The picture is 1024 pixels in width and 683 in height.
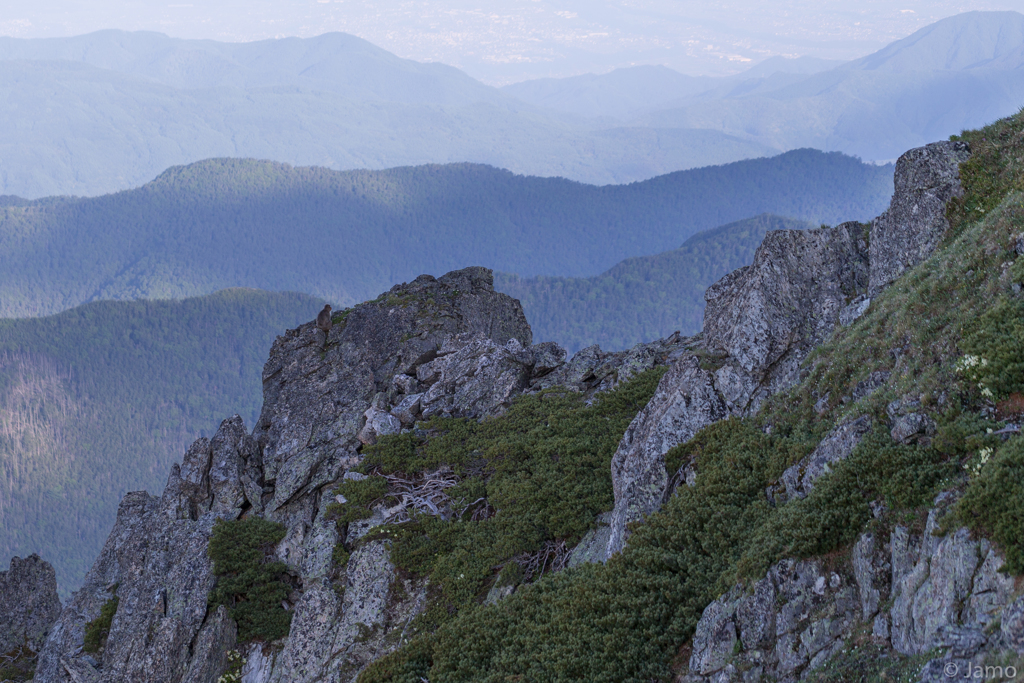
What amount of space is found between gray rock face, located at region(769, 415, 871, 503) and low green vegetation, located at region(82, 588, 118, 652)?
22.9 meters

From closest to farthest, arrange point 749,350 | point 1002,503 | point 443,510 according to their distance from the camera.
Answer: point 1002,503 < point 749,350 < point 443,510

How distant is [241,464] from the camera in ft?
93.4

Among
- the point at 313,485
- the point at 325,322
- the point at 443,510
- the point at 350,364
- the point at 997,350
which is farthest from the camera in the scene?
the point at 325,322

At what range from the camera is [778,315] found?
20.3m

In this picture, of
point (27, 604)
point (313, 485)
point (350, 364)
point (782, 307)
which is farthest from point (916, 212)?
point (27, 604)

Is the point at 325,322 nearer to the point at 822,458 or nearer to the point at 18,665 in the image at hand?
the point at 18,665

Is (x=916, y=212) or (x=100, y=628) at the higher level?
(x=916, y=212)

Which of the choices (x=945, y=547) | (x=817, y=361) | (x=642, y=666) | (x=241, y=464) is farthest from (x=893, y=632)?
(x=241, y=464)

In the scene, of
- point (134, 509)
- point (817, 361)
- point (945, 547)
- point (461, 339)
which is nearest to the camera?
point (945, 547)

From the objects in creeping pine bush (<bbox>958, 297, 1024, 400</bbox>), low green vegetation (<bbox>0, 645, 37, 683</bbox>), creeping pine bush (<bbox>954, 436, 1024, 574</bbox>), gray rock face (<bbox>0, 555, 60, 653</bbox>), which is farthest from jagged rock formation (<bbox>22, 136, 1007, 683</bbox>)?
gray rock face (<bbox>0, 555, 60, 653</bbox>)

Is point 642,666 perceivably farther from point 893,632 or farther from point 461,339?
point 461,339

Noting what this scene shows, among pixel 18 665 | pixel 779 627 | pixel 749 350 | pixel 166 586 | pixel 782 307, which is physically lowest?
pixel 18 665

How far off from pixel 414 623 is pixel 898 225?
16.8 metres

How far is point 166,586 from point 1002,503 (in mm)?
23591
